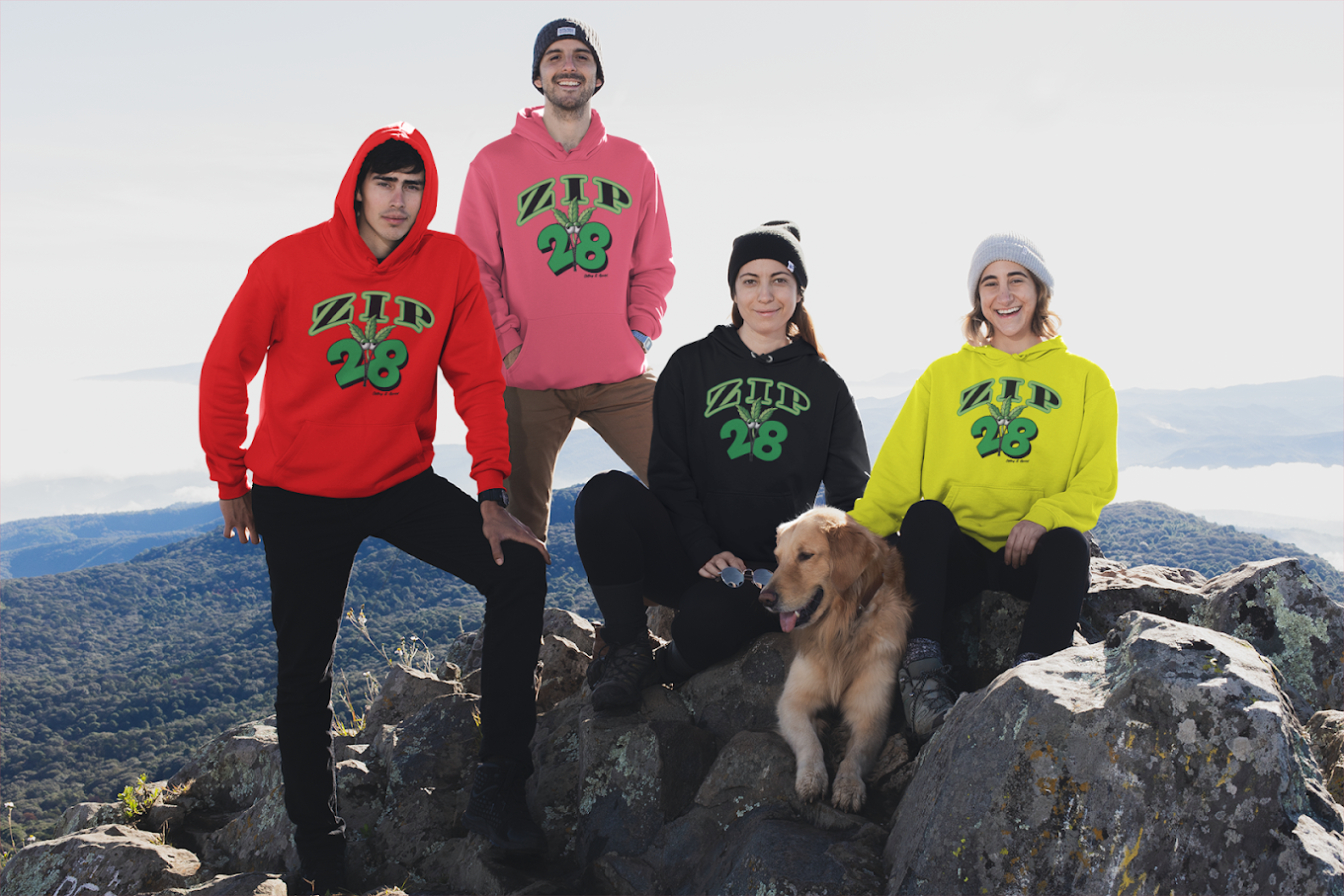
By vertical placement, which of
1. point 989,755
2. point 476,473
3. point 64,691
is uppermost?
point 476,473

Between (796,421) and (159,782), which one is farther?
(159,782)

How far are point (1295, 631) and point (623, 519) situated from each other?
4.00 m

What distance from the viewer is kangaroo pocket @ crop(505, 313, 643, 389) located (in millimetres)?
5270

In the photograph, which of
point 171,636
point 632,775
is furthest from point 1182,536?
point 171,636

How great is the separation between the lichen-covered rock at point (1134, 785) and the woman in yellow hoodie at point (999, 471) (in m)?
0.88

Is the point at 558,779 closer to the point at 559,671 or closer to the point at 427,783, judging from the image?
the point at 427,783

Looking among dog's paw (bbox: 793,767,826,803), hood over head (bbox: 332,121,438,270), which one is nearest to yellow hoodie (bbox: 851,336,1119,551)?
dog's paw (bbox: 793,767,826,803)

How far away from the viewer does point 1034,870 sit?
243 cm

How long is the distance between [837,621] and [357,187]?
123 inches

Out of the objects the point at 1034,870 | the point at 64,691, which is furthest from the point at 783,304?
the point at 64,691

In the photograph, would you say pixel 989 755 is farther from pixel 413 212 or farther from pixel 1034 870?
pixel 413 212

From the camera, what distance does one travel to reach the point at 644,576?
4.51 metres

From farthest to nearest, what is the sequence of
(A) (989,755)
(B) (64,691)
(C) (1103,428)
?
(B) (64,691) → (C) (1103,428) → (A) (989,755)

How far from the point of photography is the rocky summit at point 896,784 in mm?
2248
